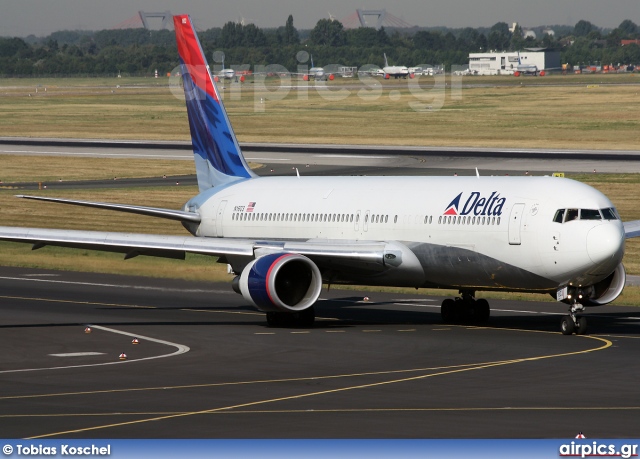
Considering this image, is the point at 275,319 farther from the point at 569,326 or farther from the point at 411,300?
the point at 411,300

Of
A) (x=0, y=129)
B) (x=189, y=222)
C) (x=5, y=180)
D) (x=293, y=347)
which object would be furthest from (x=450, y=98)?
(x=293, y=347)

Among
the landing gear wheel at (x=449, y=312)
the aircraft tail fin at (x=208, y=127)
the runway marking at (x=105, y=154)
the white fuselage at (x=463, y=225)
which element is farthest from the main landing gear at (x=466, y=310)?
the runway marking at (x=105, y=154)

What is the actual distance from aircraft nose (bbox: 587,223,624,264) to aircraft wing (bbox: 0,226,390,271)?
686 centimetres

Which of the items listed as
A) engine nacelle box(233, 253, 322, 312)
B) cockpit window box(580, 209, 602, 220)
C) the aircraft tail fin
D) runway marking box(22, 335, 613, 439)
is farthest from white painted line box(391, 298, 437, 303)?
cockpit window box(580, 209, 602, 220)

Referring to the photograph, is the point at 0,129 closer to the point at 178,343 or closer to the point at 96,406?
the point at 178,343

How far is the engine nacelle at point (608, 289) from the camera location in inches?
1534

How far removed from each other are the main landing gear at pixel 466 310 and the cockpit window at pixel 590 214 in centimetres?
644

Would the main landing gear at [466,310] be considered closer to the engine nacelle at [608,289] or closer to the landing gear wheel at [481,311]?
the landing gear wheel at [481,311]

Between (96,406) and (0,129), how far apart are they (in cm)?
12897

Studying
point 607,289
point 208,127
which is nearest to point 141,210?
point 208,127

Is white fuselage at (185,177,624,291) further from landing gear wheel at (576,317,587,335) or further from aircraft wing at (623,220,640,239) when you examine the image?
aircraft wing at (623,220,640,239)

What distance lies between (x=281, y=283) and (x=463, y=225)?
641cm

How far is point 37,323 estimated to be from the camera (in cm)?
4219

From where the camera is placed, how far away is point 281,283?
41250mm
